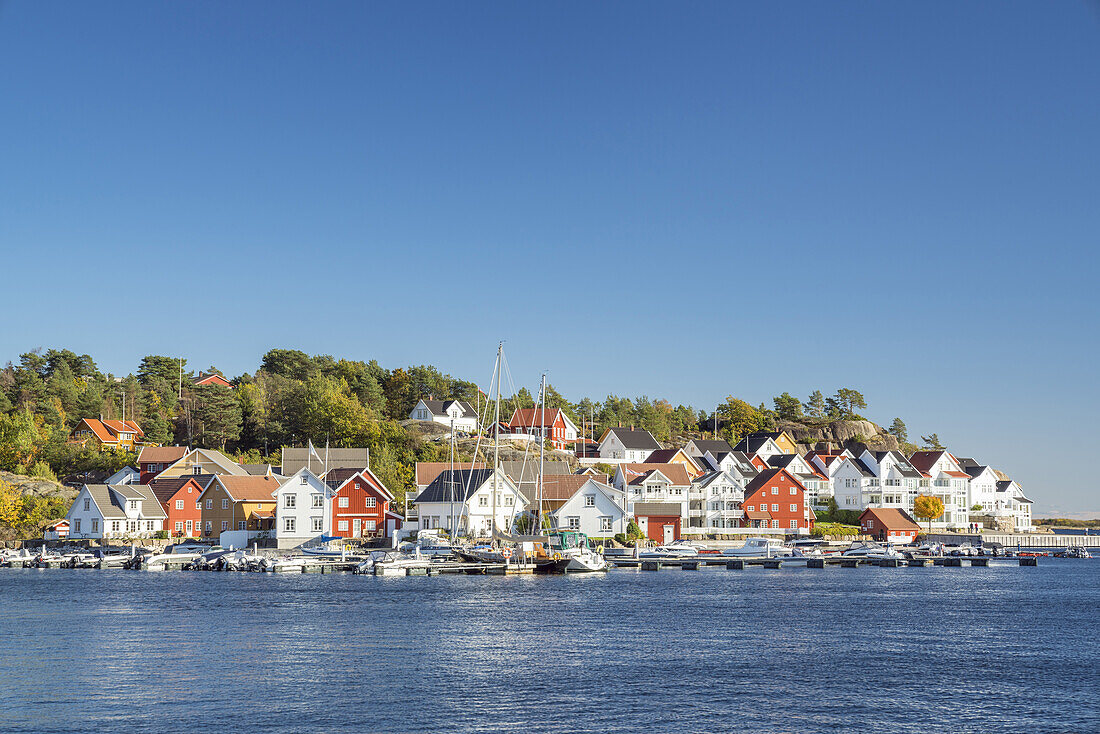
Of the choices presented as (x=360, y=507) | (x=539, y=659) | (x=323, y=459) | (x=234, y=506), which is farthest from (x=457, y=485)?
(x=539, y=659)

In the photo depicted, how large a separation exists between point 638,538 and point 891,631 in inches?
1910

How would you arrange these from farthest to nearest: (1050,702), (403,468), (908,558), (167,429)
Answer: (167,429), (403,468), (908,558), (1050,702)

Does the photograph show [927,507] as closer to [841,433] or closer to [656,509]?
[656,509]

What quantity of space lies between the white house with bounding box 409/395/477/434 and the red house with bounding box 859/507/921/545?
5021 centimetres

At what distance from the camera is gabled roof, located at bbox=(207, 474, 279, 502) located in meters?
90.3

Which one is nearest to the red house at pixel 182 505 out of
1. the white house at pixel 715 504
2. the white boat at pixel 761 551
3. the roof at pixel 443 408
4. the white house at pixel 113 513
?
the white house at pixel 113 513

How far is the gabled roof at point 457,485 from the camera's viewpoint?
85812 millimetres

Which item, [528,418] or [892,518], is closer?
[892,518]

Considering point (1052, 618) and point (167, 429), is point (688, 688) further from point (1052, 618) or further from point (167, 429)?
point (167, 429)

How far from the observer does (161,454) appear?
10550 centimetres

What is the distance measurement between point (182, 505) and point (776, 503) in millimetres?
57698

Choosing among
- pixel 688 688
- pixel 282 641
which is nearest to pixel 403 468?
pixel 282 641

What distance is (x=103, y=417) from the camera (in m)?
125

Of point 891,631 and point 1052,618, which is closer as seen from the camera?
point 891,631
